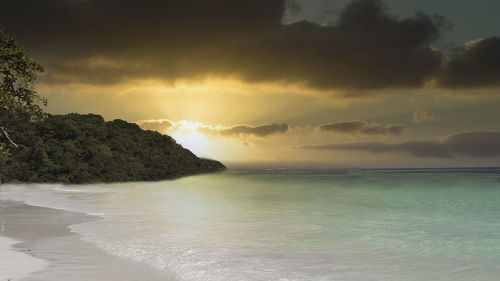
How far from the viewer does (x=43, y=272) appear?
9.45 meters

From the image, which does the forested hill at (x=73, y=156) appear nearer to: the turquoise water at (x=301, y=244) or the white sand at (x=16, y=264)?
the turquoise water at (x=301, y=244)

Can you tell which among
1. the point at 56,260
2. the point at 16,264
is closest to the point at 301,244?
the point at 56,260

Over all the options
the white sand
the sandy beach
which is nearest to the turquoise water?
the sandy beach

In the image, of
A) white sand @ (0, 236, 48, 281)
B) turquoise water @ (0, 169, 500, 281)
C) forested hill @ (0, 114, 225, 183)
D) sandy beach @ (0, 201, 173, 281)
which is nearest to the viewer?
white sand @ (0, 236, 48, 281)

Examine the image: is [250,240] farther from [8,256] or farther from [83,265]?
[8,256]

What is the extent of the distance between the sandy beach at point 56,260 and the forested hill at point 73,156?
35802 mm

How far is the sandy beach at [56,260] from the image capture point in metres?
9.34


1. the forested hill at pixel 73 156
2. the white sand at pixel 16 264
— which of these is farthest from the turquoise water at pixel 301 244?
the forested hill at pixel 73 156

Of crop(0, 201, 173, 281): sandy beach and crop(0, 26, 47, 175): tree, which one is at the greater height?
crop(0, 26, 47, 175): tree

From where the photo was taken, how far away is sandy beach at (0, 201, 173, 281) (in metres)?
9.34

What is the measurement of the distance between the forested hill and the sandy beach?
35.8 metres

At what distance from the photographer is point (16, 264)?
32.9ft

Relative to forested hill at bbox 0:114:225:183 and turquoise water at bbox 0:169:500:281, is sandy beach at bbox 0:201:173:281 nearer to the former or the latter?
turquoise water at bbox 0:169:500:281

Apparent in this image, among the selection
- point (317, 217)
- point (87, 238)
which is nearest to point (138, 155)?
point (317, 217)
